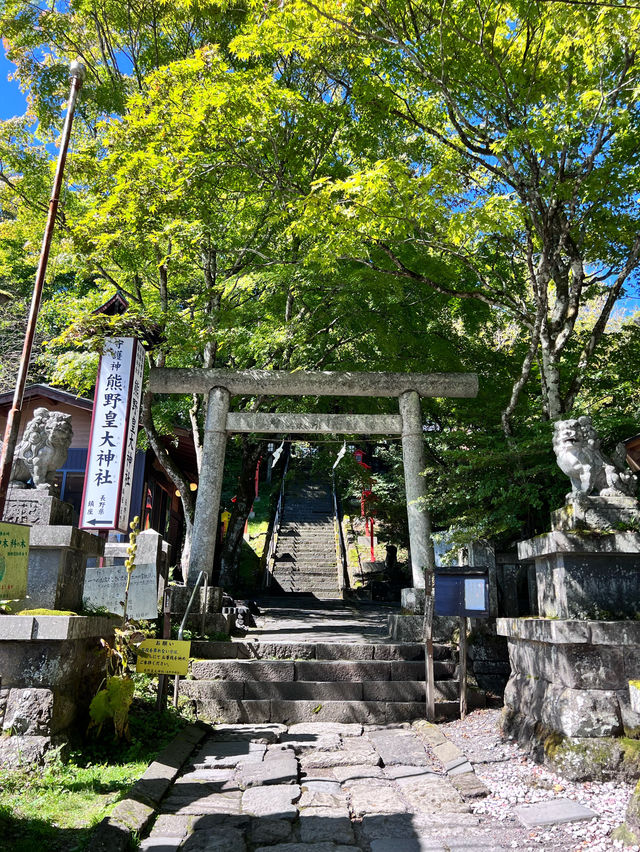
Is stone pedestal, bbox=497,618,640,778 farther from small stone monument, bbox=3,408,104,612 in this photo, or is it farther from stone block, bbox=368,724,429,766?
small stone monument, bbox=3,408,104,612

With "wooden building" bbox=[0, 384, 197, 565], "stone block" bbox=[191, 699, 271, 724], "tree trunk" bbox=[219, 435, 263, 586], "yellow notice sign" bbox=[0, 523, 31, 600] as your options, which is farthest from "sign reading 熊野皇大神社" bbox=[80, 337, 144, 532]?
"tree trunk" bbox=[219, 435, 263, 586]

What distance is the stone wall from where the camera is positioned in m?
A: 5.50

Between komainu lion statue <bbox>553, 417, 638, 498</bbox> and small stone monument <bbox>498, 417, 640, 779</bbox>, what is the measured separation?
0.01m

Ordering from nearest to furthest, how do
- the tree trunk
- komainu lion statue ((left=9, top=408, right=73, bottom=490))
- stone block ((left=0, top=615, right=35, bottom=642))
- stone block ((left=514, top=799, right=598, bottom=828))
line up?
stone block ((left=514, top=799, right=598, bottom=828)), stone block ((left=0, top=615, right=35, bottom=642)), komainu lion statue ((left=9, top=408, right=73, bottom=490)), the tree trunk

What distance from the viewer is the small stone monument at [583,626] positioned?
5504 millimetres

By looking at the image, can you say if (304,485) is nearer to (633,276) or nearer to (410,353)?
(410,353)

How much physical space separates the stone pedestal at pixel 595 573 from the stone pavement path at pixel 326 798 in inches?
71.8

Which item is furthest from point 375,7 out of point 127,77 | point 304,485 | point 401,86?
point 304,485

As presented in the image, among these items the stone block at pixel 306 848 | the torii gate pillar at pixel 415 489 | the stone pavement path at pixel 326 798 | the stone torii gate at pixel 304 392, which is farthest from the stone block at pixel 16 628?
the torii gate pillar at pixel 415 489

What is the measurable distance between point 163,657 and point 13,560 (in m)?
2.38

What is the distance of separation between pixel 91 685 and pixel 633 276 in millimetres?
10680

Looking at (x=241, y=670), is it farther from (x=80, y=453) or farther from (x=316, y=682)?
(x=80, y=453)

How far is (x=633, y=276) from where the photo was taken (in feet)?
37.5

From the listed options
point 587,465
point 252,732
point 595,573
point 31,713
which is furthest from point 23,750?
point 587,465
